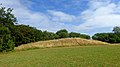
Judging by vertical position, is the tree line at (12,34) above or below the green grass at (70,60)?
above

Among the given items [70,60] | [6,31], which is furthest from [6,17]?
[70,60]

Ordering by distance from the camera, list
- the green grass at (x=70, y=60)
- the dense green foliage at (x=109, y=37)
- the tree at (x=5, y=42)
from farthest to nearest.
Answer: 1. the dense green foliage at (x=109, y=37)
2. the tree at (x=5, y=42)
3. the green grass at (x=70, y=60)

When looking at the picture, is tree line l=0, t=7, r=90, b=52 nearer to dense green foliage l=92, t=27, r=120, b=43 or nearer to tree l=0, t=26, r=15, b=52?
tree l=0, t=26, r=15, b=52

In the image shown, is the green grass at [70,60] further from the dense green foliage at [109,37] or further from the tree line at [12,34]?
the dense green foliage at [109,37]

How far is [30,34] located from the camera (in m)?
70.6

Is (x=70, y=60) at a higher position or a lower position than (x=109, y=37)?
lower

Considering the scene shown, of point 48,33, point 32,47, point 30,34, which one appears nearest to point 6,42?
point 32,47

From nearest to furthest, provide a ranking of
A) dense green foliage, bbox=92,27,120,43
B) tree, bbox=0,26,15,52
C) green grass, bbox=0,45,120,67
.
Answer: green grass, bbox=0,45,120,67, tree, bbox=0,26,15,52, dense green foliage, bbox=92,27,120,43

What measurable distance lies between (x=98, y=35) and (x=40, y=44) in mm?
40363

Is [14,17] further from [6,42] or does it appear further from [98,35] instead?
[98,35]

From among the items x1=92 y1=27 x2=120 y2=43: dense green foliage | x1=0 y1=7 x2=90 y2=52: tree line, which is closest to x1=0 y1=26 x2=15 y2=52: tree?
x1=0 y1=7 x2=90 y2=52: tree line

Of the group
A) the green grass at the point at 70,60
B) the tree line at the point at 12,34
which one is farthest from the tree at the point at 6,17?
the green grass at the point at 70,60

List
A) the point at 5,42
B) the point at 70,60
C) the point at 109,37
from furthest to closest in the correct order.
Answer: the point at 109,37, the point at 5,42, the point at 70,60

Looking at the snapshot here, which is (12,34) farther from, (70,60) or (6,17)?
(70,60)
